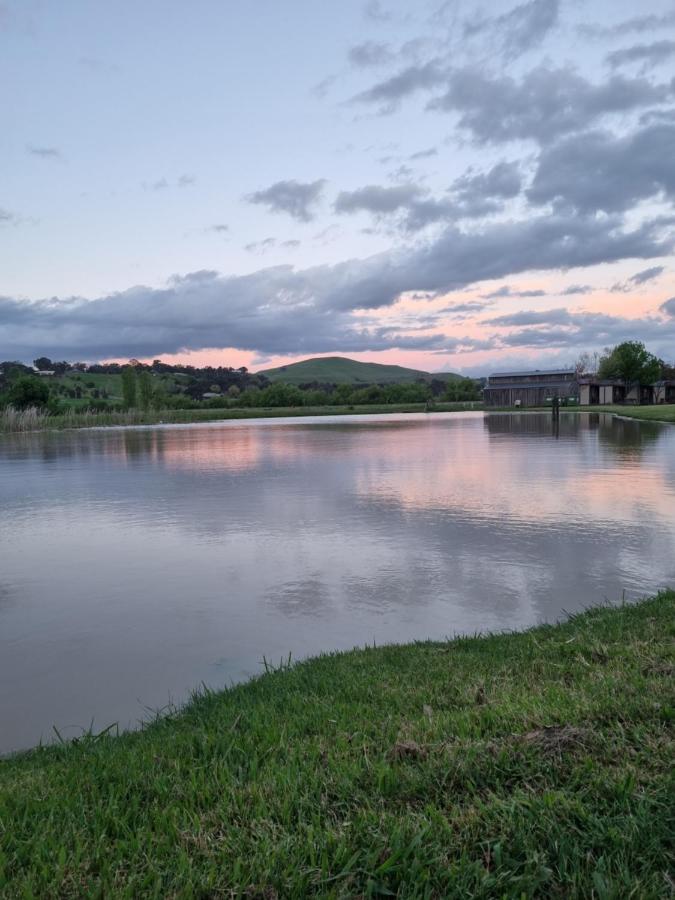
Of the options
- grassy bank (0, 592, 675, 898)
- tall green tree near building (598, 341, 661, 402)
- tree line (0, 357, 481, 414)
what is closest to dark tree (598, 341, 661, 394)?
tall green tree near building (598, 341, 661, 402)

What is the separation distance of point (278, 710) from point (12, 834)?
1841mm

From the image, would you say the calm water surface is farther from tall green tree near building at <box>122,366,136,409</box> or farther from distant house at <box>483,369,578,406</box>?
distant house at <box>483,369,578,406</box>

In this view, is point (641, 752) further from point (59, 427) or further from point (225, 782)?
point (59, 427)

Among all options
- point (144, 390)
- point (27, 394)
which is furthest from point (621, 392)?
point (27, 394)

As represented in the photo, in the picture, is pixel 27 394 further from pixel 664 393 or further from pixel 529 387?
pixel 664 393

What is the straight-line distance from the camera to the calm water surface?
615cm

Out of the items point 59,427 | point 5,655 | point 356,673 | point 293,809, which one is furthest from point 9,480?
point 59,427

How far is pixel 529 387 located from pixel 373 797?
107947mm

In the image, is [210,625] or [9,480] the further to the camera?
[9,480]

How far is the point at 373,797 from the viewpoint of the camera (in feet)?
9.93

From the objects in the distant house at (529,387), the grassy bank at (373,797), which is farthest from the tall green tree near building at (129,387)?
the grassy bank at (373,797)

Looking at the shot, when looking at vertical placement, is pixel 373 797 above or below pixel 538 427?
below

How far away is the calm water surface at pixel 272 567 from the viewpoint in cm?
615

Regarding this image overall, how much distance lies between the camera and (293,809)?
298cm
